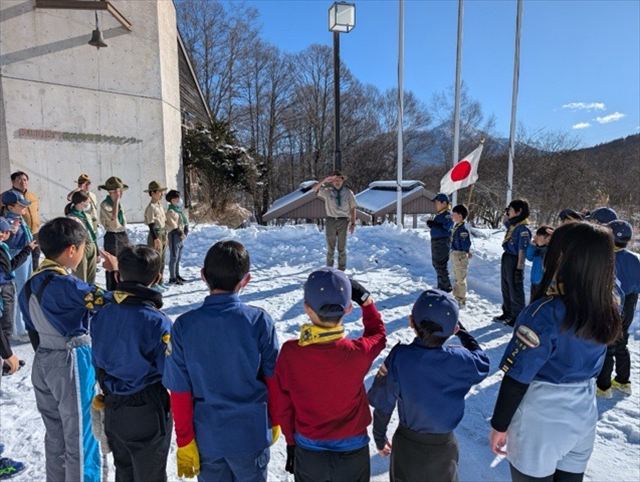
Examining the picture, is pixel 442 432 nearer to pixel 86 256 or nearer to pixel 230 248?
pixel 230 248

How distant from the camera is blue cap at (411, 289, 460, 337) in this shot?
1924 mm

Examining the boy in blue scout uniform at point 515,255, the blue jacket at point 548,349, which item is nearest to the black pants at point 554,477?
the blue jacket at point 548,349

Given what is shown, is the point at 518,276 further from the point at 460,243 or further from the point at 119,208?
the point at 119,208

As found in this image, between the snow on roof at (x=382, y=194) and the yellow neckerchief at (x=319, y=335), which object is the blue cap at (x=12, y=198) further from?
the snow on roof at (x=382, y=194)

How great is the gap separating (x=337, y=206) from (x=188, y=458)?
621 centimetres

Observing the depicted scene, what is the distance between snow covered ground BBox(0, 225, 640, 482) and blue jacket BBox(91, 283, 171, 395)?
3.65ft

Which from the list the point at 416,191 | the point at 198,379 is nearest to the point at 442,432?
the point at 198,379

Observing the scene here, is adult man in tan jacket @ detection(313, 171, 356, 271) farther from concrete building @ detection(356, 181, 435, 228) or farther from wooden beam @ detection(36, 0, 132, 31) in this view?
concrete building @ detection(356, 181, 435, 228)

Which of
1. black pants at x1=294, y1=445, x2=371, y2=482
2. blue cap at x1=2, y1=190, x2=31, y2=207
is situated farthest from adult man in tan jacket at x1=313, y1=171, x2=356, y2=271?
black pants at x1=294, y1=445, x2=371, y2=482

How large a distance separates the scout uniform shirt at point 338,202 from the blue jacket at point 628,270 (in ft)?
15.3

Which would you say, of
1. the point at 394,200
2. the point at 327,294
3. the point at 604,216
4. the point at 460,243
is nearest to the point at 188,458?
the point at 327,294

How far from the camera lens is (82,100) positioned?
39.7ft

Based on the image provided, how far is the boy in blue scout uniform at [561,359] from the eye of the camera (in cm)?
180

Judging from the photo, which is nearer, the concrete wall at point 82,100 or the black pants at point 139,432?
the black pants at point 139,432
